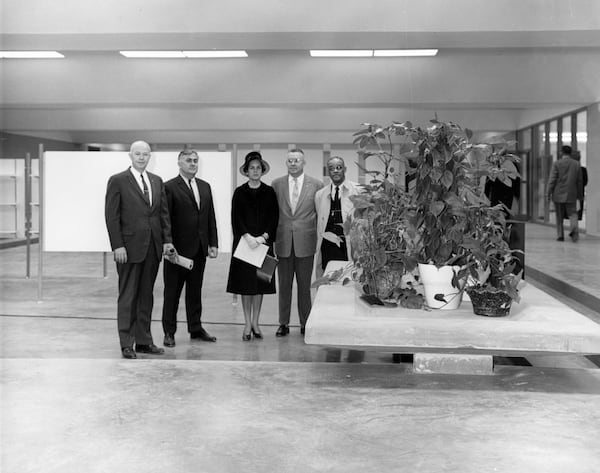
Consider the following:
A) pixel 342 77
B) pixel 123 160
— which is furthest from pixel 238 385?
pixel 342 77

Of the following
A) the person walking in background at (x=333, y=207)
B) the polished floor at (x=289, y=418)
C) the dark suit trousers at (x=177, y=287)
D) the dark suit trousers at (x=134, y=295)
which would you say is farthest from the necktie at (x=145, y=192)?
the polished floor at (x=289, y=418)

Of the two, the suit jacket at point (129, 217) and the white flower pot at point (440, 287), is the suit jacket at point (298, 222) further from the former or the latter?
the white flower pot at point (440, 287)

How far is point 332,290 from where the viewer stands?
3984 mm

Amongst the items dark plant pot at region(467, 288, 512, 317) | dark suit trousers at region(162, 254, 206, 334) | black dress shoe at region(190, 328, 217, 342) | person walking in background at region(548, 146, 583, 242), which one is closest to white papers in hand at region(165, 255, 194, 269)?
dark suit trousers at region(162, 254, 206, 334)

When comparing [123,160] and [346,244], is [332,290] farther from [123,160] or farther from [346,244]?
[123,160]

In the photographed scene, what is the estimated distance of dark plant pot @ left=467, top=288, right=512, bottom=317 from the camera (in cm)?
320

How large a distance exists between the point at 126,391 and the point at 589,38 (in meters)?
7.30

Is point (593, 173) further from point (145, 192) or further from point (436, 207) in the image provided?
point (436, 207)

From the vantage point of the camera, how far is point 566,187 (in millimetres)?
13484

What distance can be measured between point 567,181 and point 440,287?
35.9 feet

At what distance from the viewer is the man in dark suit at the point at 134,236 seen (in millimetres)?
5223

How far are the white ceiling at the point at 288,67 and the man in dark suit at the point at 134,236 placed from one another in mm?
3342

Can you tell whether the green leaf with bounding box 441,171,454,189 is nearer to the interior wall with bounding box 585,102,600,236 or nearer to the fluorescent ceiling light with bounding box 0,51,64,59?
the fluorescent ceiling light with bounding box 0,51,64,59

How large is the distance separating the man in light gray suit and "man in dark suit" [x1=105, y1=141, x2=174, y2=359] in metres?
1.08
